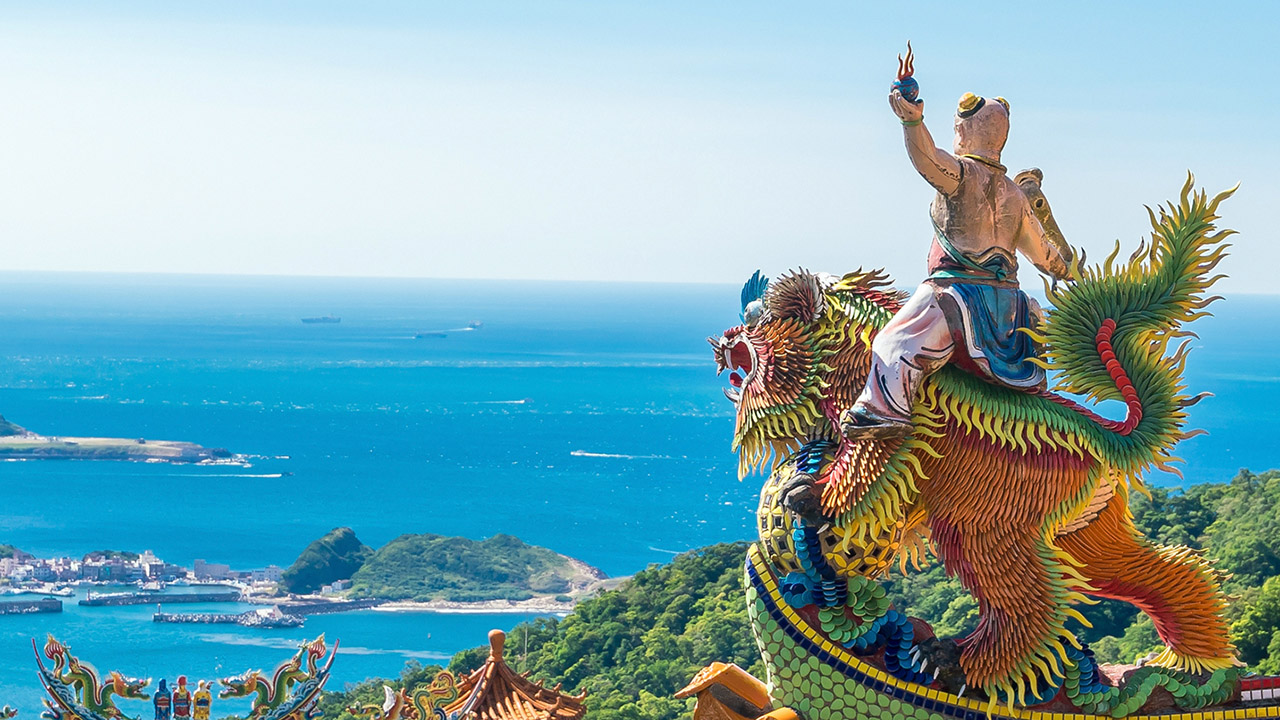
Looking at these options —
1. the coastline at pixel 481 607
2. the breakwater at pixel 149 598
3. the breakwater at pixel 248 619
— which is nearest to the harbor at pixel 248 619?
the breakwater at pixel 248 619

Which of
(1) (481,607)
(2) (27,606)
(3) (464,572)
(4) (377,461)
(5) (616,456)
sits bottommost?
(2) (27,606)

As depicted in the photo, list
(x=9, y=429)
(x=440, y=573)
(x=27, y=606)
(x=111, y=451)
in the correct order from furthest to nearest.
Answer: (x=9, y=429) < (x=111, y=451) < (x=440, y=573) < (x=27, y=606)

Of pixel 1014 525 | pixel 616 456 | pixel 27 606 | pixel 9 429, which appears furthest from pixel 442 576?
pixel 1014 525

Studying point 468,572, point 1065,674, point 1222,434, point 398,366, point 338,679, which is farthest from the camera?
point 398,366

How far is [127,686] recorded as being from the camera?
9094mm

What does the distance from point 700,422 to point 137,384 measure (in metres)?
44.8

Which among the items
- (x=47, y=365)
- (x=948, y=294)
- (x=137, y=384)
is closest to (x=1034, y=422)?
(x=948, y=294)

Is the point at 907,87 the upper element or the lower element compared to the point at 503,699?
upper

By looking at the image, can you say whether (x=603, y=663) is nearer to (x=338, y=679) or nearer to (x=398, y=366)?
(x=338, y=679)

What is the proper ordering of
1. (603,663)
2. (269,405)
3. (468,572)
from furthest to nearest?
(269,405), (468,572), (603,663)

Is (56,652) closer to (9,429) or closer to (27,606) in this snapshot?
(27,606)

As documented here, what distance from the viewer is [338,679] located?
49219mm

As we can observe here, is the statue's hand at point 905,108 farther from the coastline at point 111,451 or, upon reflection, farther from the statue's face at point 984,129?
the coastline at point 111,451

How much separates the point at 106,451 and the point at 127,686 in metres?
86.8
